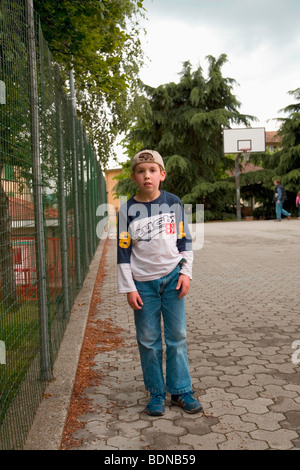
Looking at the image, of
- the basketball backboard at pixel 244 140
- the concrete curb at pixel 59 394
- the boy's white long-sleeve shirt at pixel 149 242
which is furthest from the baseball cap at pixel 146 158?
the basketball backboard at pixel 244 140

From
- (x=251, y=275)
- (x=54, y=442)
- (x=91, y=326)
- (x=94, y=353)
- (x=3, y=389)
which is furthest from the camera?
(x=251, y=275)

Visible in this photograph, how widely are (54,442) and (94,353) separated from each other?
197 cm

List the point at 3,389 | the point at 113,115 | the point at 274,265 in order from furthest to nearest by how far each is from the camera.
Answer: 1. the point at 113,115
2. the point at 274,265
3. the point at 3,389

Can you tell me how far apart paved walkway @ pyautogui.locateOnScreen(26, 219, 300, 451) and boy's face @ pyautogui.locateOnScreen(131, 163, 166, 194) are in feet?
4.78

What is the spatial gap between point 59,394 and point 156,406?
2.27 feet

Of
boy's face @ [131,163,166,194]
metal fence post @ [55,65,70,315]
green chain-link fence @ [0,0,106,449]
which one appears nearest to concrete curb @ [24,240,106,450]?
green chain-link fence @ [0,0,106,449]

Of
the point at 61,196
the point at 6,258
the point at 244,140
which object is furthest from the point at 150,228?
the point at 244,140

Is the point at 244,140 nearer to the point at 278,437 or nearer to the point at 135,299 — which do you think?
the point at 135,299

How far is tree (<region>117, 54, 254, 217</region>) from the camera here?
32938 mm

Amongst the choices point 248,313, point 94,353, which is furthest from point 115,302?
point 94,353

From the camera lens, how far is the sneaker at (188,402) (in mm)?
3301

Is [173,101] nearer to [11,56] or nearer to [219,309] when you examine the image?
[219,309]

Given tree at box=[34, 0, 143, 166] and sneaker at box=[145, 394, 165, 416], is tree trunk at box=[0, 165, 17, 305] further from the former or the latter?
tree at box=[34, 0, 143, 166]

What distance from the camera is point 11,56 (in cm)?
288
